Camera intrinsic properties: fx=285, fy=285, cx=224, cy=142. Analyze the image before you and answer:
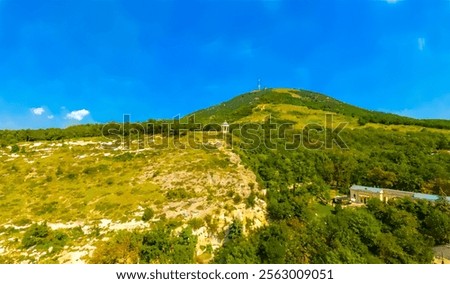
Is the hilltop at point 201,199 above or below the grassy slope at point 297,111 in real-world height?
below

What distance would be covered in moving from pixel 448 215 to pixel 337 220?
1557 centimetres

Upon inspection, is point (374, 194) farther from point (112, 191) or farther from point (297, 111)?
point (297, 111)

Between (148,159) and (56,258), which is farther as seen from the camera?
(148,159)

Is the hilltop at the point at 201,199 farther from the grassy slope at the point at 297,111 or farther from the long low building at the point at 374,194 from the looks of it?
the grassy slope at the point at 297,111

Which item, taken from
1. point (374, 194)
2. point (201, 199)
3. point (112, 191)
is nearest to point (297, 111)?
point (374, 194)

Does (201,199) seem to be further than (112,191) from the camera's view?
No

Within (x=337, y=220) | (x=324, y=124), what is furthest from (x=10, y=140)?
(x=324, y=124)

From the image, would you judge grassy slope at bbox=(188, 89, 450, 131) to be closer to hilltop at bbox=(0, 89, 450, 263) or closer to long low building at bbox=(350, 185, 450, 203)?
hilltop at bbox=(0, 89, 450, 263)

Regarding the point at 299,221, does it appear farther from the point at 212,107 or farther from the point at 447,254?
the point at 212,107

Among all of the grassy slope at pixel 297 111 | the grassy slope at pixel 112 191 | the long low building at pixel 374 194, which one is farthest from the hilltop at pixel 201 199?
the grassy slope at pixel 297 111

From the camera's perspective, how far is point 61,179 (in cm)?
4350

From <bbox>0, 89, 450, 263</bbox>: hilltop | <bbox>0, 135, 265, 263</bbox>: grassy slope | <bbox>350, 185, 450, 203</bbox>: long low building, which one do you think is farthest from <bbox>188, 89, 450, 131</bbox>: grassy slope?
<bbox>350, 185, 450, 203</bbox>: long low building

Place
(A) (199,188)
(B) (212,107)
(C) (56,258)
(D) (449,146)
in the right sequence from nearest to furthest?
(C) (56,258) → (A) (199,188) → (D) (449,146) → (B) (212,107)
